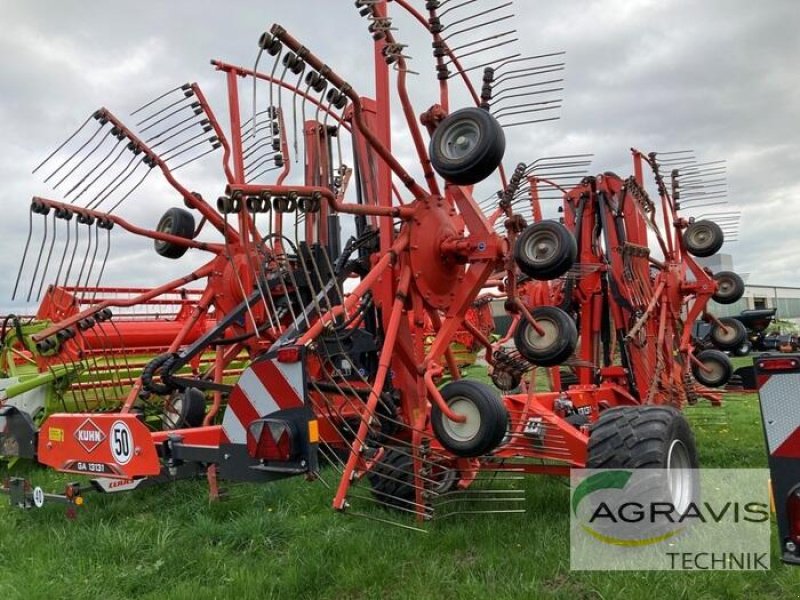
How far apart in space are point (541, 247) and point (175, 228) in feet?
11.0

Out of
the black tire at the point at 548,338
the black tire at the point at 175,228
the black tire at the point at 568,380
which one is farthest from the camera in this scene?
the black tire at the point at 568,380

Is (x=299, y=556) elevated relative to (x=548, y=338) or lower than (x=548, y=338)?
lower

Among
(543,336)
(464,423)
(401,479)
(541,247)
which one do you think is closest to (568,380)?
(543,336)

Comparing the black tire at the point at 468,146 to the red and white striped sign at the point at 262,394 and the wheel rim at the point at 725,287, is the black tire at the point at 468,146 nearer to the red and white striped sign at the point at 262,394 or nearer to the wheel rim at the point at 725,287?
the red and white striped sign at the point at 262,394

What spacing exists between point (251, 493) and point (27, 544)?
148 centimetres

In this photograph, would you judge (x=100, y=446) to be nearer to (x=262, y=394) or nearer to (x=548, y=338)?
(x=262, y=394)

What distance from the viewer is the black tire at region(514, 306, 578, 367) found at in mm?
4859

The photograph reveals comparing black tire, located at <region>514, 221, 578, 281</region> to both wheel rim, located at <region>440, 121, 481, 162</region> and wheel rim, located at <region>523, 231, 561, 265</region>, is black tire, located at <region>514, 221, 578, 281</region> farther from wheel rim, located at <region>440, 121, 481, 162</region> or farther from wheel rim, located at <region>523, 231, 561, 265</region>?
wheel rim, located at <region>440, 121, 481, 162</region>

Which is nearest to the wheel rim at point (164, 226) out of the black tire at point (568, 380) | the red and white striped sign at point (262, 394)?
the red and white striped sign at point (262, 394)

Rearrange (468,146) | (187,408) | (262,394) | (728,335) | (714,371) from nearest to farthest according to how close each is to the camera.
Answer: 1. (262,394)
2. (468,146)
3. (187,408)
4. (714,371)
5. (728,335)

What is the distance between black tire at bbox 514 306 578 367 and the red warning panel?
2594 mm

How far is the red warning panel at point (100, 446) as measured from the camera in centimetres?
395

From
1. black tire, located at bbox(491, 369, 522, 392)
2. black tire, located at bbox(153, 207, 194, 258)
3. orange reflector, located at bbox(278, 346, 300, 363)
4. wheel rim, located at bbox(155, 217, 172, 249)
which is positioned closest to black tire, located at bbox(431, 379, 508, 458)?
orange reflector, located at bbox(278, 346, 300, 363)

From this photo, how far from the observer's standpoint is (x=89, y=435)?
4199 millimetres
